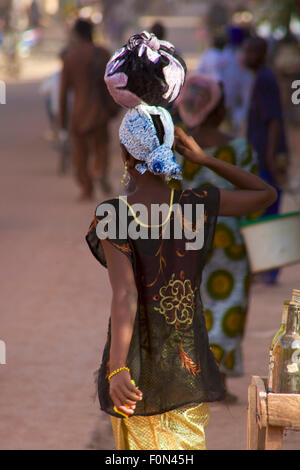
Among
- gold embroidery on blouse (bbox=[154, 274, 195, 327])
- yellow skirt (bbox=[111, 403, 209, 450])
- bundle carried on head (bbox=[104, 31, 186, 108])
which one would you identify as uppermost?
bundle carried on head (bbox=[104, 31, 186, 108])

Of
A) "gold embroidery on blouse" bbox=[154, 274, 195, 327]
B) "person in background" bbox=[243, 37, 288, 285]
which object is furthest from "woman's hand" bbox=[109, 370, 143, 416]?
"person in background" bbox=[243, 37, 288, 285]

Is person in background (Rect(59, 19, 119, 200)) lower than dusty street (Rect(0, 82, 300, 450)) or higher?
higher

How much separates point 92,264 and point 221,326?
367cm

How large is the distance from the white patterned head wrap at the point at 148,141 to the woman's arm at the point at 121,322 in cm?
27

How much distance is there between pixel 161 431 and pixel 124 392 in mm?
303

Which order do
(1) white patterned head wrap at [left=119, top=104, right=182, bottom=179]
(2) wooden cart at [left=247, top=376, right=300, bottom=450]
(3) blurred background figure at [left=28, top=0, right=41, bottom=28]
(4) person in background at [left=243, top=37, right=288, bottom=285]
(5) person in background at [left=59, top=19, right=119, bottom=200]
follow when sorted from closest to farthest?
(2) wooden cart at [left=247, top=376, right=300, bottom=450], (1) white patterned head wrap at [left=119, top=104, right=182, bottom=179], (4) person in background at [left=243, top=37, right=288, bottom=285], (5) person in background at [left=59, top=19, right=119, bottom=200], (3) blurred background figure at [left=28, top=0, right=41, bottom=28]

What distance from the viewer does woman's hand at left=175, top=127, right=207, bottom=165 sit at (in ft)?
9.85

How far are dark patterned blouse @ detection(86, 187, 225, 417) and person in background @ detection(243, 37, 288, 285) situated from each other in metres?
4.61

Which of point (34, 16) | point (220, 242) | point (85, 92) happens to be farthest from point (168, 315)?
point (34, 16)

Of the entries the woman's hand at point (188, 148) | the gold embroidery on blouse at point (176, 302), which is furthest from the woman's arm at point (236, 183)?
the gold embroidery on blouse at point (176, 302)

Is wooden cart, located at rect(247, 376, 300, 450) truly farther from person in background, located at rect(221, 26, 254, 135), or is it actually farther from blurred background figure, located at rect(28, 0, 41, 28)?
blurred background figure, located at rect(28, 0, 41, 28)

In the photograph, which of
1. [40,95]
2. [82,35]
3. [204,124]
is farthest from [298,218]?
[40,95]

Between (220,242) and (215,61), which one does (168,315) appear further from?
(215,61)

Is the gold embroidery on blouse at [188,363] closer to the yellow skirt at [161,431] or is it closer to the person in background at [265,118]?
the yellow skirt at [161,431]
